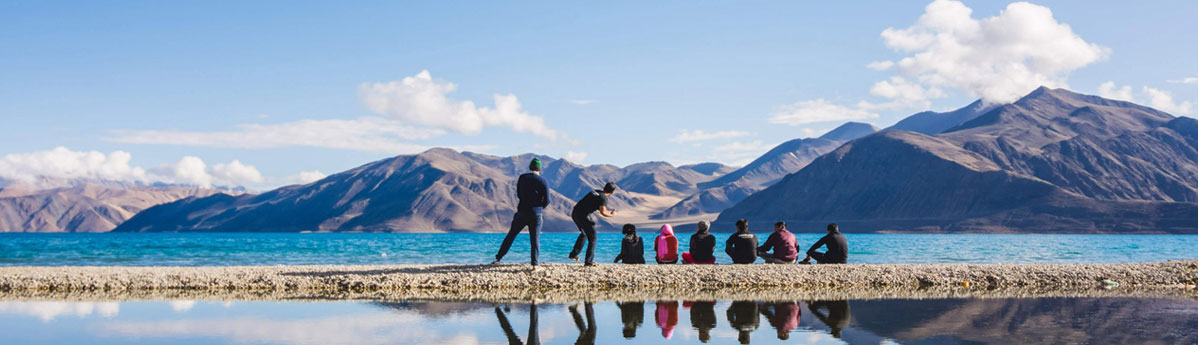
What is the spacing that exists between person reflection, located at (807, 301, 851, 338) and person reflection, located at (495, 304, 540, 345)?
159 inches

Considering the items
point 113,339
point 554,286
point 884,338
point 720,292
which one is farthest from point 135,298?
point 884,338

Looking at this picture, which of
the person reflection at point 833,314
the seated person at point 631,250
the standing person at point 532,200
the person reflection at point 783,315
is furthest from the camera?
the seated person at point 631,250

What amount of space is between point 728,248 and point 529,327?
1271 centimetres

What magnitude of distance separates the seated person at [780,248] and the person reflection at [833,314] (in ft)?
24.6

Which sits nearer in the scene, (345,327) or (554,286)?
(345,327)

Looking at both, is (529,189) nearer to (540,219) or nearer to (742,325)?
(540,219)

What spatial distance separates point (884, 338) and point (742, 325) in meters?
2.13

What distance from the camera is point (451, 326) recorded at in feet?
44.3

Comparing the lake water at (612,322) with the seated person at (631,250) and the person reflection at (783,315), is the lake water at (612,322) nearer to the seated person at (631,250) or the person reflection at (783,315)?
the person reflection at (783,315)

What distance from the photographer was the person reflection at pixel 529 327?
39.5ft

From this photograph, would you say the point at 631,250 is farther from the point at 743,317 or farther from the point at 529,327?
the point at 529,327

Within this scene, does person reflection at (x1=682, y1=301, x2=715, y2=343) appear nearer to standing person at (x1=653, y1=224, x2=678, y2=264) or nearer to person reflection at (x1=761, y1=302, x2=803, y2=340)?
person reflection at (x1=761, y1=302, x2=803, y2=340)

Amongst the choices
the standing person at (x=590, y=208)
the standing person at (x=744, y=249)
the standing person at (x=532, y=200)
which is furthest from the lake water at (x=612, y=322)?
the standing person at (x=744, y=249)

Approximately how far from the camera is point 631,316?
49.2 feet
